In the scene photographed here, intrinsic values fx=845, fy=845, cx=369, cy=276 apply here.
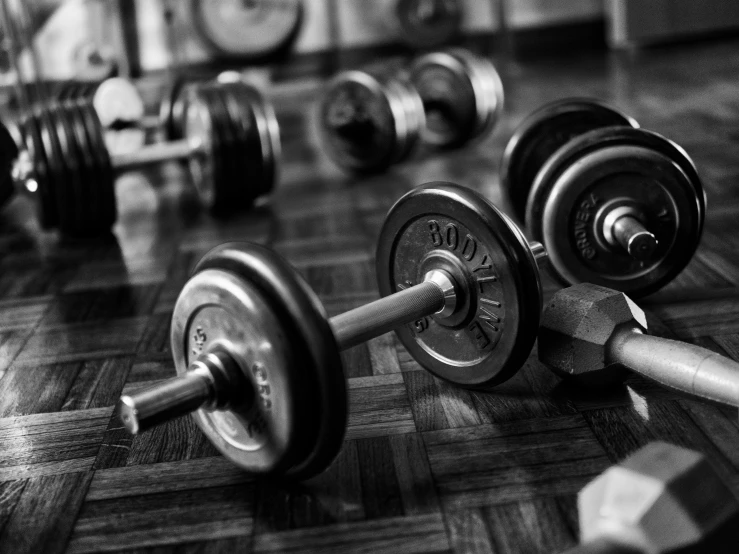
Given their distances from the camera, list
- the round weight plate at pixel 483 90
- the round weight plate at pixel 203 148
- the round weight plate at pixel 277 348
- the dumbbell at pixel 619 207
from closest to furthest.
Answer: the round weight plate at pixel 277 348
the dumbbell at pixel 619 207
the round weight plate at pixel 203 148
the round weight plate at pixel 483 90

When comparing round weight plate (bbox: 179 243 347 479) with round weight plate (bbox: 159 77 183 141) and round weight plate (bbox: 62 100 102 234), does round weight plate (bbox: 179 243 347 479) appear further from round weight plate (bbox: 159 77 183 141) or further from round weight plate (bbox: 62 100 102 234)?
round weight plate (bbox: 159 77 183 141)

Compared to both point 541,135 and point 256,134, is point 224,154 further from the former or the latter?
point 541,135

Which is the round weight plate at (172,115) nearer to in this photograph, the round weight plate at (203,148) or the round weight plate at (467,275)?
the round weight plate at (203,148)

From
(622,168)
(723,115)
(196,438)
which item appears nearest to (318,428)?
(196,438)

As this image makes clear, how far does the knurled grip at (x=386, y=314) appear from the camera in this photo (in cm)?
78

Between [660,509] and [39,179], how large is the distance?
4.10 ft

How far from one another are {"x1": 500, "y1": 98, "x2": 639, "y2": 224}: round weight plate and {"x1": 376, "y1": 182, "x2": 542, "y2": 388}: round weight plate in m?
0.42

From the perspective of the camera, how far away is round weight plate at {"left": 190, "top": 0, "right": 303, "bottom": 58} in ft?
10.7

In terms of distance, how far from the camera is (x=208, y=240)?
1542 mm

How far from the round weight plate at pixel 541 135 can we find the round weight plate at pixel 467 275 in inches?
16.6

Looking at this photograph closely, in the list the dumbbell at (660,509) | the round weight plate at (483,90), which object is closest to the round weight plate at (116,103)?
the round weight plate at (483,90)

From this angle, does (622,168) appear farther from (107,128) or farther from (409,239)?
(107,128)

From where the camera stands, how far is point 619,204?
3.27 feet

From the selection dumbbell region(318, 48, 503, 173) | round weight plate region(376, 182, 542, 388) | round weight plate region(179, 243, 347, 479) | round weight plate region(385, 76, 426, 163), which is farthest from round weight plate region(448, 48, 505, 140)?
round weight plate region(179, 243, 347, 479)
